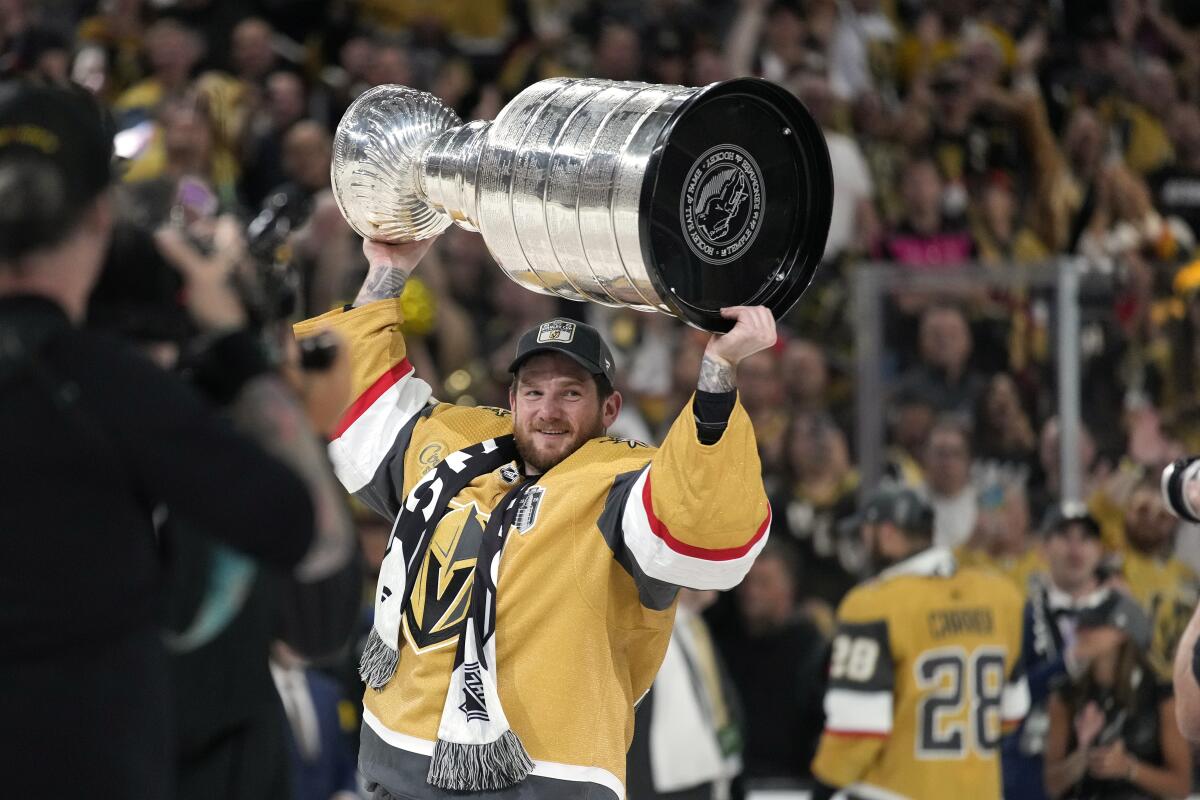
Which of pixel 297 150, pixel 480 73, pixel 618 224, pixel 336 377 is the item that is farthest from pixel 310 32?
pixel 336 377

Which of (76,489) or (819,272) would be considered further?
(819,272)

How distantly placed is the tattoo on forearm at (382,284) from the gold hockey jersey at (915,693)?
2.33 m

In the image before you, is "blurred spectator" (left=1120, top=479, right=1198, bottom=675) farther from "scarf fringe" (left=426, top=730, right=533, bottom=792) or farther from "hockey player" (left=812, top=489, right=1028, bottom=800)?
"scarf fringe" (left=426, top=730, right=533, bottom=792)

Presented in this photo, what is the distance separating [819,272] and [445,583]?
17.3ft

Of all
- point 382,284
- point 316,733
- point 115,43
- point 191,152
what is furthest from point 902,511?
point 115,43

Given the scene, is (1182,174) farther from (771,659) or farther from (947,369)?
(771,659)

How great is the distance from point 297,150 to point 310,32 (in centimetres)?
167

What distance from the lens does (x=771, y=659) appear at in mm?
7625

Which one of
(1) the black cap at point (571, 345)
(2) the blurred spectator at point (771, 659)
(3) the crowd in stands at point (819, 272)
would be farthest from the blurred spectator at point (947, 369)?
(1) the black cap at point (571, 345)

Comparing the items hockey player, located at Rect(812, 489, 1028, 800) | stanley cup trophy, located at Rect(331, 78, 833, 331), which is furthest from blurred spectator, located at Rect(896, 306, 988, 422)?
stanley cup trophy, located at Rect(331, 78, 833, 331)

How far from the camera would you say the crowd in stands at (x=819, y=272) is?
767cm

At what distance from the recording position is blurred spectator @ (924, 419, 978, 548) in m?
7.84

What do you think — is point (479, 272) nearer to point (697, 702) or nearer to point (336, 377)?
point (697, 702)

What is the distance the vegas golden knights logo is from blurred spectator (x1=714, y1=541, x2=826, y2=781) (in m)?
3.48
